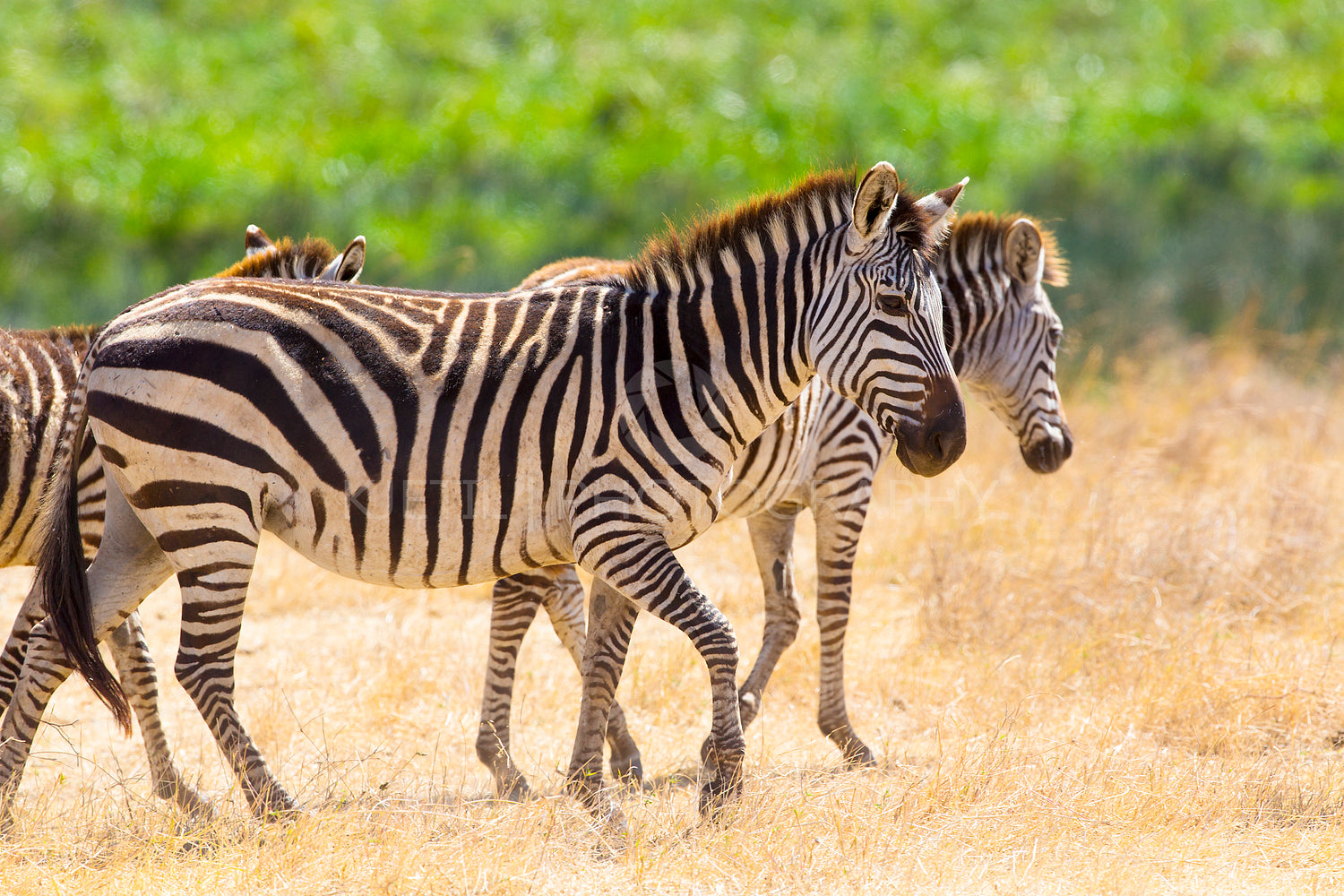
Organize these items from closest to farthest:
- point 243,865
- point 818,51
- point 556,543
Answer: point 243,865, point 556,543, point 818,51

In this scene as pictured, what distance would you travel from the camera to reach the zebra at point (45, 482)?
482 centimetres

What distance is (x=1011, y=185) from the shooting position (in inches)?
572

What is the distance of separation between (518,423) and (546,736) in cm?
227

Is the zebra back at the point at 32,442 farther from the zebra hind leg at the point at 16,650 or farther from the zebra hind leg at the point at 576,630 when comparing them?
the zebra hind leg at the point at 576,630

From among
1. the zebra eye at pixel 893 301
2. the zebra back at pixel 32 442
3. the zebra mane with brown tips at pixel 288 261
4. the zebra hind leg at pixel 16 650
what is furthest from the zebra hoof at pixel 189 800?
the zebra eye at pixel 893 301

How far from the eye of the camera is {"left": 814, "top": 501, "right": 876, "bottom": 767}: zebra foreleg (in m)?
5.83

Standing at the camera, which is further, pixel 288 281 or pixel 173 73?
pixel 173 73

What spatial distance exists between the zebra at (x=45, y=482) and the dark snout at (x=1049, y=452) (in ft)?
13.2

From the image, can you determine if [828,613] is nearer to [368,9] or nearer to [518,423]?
[518,423]

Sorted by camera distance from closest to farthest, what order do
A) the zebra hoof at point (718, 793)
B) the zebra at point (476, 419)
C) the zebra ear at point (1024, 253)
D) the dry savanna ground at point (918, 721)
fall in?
the dry savanna ground at point (918, 721), the zebra at point (476, 419), the zebra hoof at point (718, 793), the zebra ear at point (1024, 253)

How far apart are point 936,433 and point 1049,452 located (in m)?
2.19

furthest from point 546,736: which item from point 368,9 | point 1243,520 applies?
point 368,9

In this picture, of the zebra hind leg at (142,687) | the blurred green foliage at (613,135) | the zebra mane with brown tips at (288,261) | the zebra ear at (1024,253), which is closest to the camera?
the zebra hind leg at (142,687)

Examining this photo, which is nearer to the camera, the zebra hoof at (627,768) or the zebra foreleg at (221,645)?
the zebra foreleg at (221,645)
